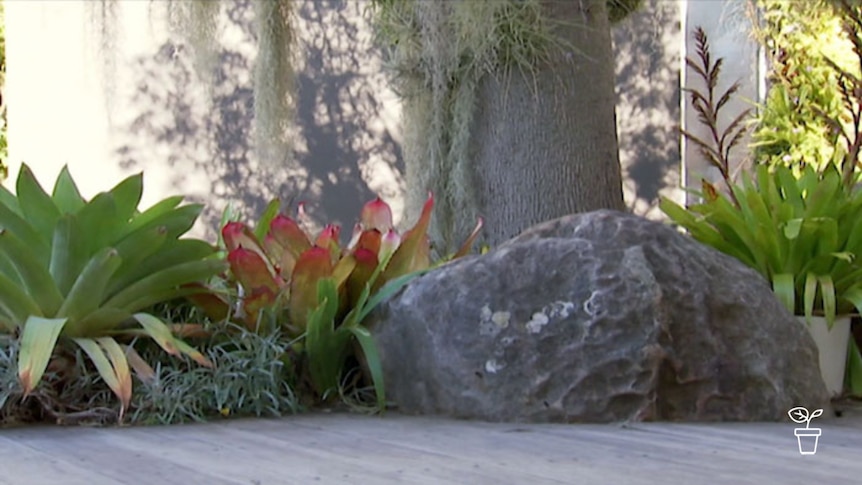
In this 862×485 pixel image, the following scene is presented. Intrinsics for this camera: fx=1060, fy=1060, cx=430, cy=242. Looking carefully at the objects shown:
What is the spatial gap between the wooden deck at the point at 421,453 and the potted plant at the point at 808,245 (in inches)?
18.4

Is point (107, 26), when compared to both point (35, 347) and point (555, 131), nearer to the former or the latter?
point (555, 131)

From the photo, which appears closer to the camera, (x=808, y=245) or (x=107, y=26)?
(x=808, y=245)

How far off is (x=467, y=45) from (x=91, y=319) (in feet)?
5.48

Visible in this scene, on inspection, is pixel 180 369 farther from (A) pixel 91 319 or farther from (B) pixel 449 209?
(B) pixel 449 209

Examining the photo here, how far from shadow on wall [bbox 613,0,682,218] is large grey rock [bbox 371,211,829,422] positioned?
14.0ft

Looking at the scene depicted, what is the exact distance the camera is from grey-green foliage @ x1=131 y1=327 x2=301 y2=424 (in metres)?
2.77

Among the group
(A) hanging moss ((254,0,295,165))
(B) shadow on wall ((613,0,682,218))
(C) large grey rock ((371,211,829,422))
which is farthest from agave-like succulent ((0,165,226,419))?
(B) shadow on wall ((613,0,682,218))

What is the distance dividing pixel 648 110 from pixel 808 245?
13.1 feet

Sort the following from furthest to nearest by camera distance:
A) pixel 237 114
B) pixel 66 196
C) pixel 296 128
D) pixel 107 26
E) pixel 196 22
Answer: pixel 237 114
pixel 296 128
pixel 107 26
pixel 196 22
pixel 66 196

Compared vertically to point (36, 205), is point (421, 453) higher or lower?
lower

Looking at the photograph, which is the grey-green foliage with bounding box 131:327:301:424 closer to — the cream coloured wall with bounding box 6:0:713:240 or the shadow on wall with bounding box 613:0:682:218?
the cream coloured wall with bounding box 6:0:713:240

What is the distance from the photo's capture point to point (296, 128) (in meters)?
7.17

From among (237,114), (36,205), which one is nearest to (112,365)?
(36,205)

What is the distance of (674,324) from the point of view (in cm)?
279
